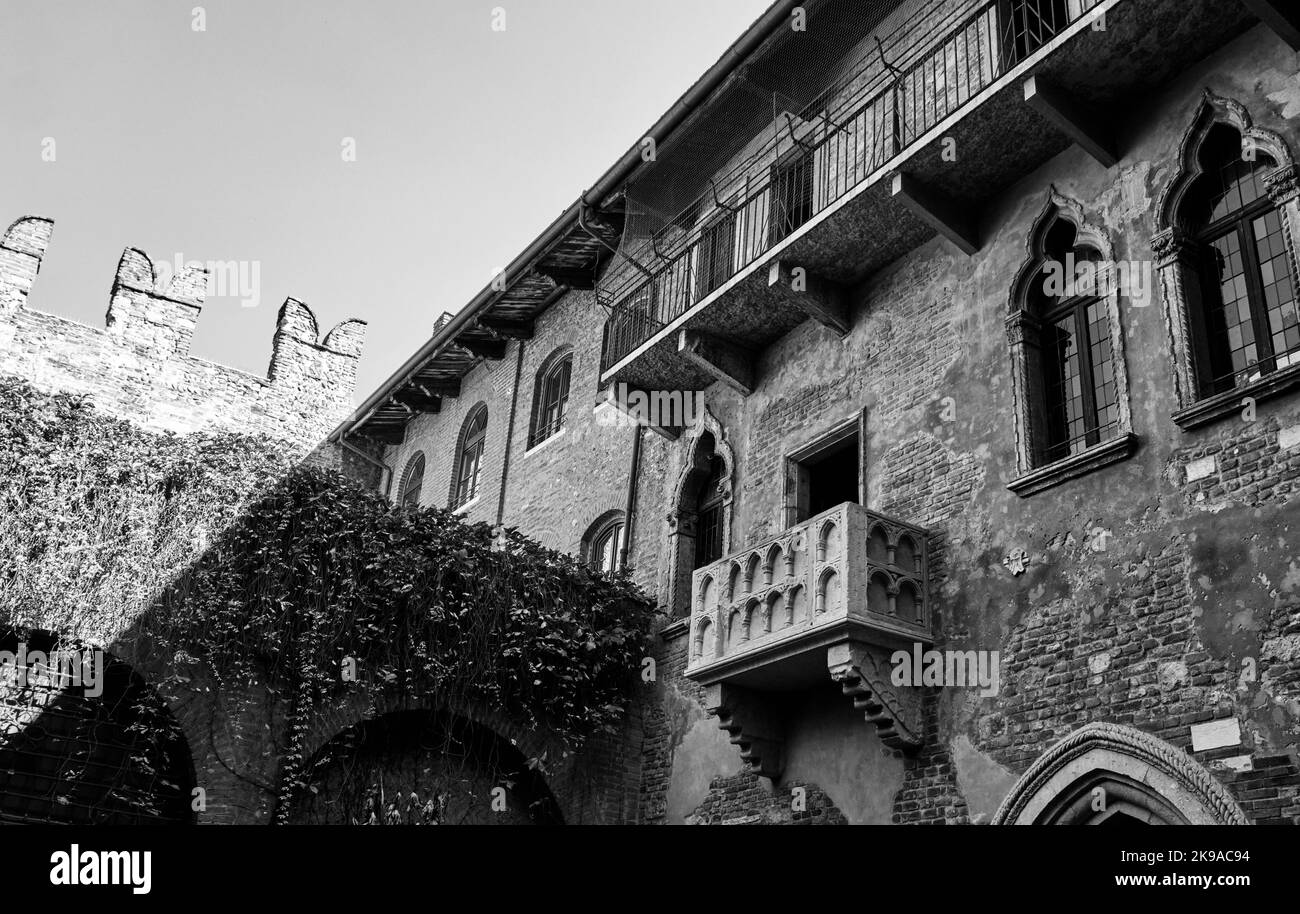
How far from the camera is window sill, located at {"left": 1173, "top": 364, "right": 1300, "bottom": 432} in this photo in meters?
7.39

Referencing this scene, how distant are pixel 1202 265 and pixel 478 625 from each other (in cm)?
711

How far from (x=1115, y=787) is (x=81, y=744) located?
864 cm

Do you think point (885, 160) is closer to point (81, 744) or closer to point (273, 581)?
point (273, 581)

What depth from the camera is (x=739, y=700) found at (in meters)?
10.5

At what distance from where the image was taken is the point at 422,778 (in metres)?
11.6

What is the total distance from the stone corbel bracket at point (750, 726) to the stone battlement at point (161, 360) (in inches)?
481

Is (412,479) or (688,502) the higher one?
(412,479)

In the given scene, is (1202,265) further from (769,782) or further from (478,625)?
(478,625)

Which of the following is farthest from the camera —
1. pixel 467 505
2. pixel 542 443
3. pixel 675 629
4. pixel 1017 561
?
pixel 467 505

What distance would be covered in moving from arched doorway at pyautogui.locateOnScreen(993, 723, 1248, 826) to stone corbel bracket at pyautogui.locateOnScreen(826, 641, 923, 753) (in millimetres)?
1066

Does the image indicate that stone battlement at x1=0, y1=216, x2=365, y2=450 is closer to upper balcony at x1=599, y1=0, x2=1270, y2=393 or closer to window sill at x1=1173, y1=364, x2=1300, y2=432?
upper balcony at x1=599, y1=0, x2=1270, y2=393

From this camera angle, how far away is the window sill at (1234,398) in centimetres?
739

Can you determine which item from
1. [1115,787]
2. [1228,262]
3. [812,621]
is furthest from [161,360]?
[1115,787]
